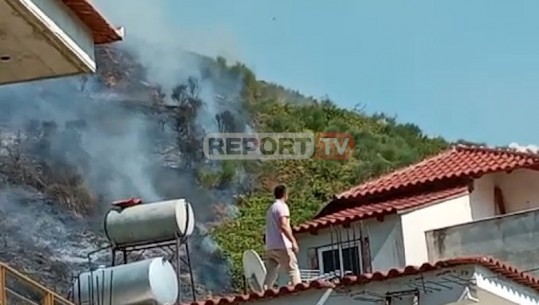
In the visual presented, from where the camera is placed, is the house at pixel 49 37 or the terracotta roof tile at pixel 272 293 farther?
the terracotta roof tile at pixel 272 293

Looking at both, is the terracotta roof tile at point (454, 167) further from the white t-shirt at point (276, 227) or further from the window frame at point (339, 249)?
the white t-shirt at point (276, 227)

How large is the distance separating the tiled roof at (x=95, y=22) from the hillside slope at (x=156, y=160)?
105 ft

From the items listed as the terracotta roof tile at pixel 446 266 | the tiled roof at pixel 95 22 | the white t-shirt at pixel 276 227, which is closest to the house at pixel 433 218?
the white t-shirt at pixel 276 227

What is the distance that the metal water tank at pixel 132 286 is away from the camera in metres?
18.9

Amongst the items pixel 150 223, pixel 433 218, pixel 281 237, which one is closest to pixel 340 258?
pixel 433 218

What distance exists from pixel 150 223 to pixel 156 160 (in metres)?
46.6

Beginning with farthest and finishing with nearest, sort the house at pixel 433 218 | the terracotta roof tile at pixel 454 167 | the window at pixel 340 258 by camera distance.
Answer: the terracotta roof tile at pixel 454 167 < the window at pixel 340 258 < the house at pixel 433 218

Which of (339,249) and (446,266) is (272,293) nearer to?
(446,266)

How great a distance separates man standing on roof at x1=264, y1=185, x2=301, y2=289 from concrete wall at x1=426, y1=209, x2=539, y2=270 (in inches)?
193

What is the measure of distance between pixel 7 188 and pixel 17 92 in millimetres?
10583

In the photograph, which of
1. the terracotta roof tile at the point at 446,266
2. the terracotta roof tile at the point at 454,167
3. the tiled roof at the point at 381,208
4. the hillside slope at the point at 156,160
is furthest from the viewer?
the hillside slope at the point at 156,160

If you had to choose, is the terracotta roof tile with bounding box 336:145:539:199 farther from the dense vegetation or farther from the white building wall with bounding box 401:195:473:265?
the dense vegetation

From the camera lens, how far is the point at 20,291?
40.4ft

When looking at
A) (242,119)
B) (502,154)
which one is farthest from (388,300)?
(242,119)
